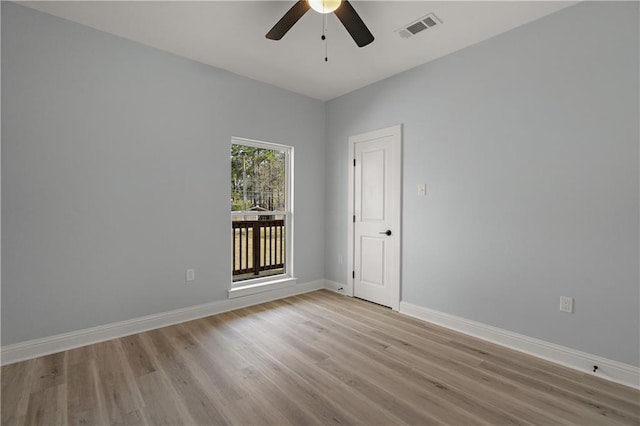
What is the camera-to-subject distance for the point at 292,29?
272cm

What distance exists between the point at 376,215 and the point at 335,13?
238cm

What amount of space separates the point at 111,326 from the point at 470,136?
3928mm

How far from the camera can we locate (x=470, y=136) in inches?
117

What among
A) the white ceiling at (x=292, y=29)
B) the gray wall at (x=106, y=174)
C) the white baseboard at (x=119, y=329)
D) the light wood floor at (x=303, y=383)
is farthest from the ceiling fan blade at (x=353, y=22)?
the white baseboard at (x=119, y=329)

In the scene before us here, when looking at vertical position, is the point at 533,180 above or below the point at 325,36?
below

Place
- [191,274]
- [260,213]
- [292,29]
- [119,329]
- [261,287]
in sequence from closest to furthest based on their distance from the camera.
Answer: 1. [292,29]
2. [119,329]
3. [191,274]
4. [261,287]
5. [260,213]

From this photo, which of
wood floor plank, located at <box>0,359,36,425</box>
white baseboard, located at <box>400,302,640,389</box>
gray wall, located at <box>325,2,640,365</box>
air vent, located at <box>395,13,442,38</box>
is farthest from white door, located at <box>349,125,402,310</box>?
wood floor plank, located at <box>0,359,36,425</box>

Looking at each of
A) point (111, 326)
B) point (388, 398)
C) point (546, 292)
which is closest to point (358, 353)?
point (388, 398)

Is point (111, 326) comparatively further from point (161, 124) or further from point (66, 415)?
point (161, 124)

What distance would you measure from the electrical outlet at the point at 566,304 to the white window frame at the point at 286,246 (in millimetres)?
2920

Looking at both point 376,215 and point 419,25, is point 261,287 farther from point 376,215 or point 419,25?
point 419,25

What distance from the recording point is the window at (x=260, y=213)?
3816 millimetres

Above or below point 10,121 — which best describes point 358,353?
below

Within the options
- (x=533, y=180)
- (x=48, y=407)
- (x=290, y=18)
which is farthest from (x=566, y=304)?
(x=48, y=407)
